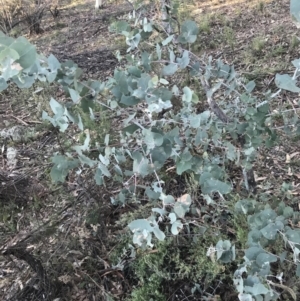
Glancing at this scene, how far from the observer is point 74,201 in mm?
2143

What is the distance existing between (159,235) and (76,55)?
13.2ft

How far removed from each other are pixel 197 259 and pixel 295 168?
93 cm

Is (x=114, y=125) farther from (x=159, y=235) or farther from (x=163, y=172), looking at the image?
(x=159, y=235)

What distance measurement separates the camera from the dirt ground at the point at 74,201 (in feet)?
5.85

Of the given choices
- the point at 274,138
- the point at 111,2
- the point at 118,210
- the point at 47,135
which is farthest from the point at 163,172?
the point at 111,2

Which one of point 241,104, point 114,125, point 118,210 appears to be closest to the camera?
point 241,104

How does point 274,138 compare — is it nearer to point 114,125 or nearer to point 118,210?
point 118,210

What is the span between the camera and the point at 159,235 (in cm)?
105

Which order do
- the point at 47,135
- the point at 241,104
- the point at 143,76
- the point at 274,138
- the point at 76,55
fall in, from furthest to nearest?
the point at 76,55
the point at 47,135
the point at 241,104
the point at 274,138
the point at 143,76

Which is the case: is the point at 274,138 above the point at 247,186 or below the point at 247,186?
above

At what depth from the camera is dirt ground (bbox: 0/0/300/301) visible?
5.85 ft

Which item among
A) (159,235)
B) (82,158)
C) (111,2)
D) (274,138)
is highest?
(82,158)

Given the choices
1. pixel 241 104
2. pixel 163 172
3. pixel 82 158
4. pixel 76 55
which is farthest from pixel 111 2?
pixel 82 158

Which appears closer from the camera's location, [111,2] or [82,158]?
[82,158]
